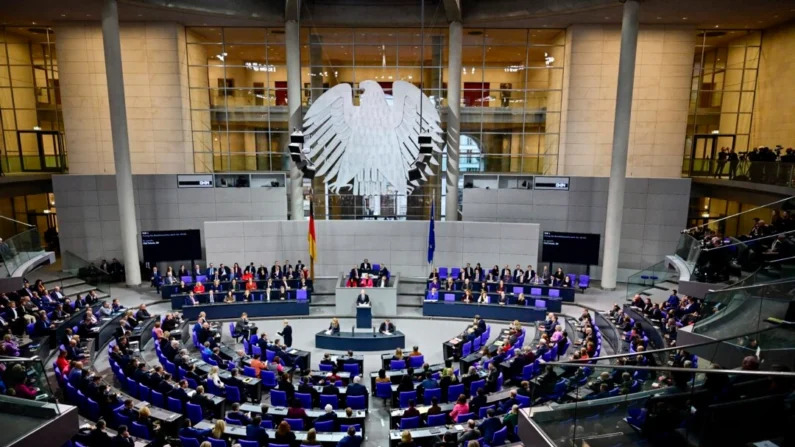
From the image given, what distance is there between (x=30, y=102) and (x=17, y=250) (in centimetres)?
1388

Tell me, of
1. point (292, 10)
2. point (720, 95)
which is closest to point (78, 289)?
point (292, 10)

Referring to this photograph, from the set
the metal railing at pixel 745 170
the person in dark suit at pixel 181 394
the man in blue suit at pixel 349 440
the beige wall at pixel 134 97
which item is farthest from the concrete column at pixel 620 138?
the beige wall at pixel 134 97

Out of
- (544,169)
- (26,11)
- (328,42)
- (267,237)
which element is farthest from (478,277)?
(26,11)

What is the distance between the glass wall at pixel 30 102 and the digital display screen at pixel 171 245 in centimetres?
770

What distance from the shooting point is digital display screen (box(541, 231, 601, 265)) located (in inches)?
818

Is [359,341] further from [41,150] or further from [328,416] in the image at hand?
[41,150]

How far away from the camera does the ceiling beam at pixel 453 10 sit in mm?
20250

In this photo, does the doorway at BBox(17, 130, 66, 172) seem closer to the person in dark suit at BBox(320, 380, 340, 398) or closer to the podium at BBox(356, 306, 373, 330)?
the podium at BBox(356, 306, 373, 330)

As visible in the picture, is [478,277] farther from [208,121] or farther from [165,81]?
[165,81]

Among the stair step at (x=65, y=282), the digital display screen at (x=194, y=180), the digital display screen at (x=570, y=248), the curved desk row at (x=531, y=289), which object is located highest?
the digital display screen at (x=194, y=180)

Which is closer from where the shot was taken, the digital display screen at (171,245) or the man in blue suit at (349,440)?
the man in blue suit at (349,440)

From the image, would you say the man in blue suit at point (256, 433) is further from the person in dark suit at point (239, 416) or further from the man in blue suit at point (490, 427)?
the man in blue suit at point (490, 427)

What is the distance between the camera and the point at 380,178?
20219mm

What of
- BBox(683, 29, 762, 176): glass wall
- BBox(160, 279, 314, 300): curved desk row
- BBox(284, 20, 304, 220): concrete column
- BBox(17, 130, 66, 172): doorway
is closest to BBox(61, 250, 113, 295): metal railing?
BBox(160, 279, 314, 300): curved desk row
